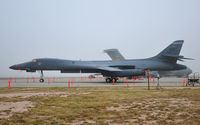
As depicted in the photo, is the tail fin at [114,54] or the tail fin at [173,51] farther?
the tail fin at [114,54]

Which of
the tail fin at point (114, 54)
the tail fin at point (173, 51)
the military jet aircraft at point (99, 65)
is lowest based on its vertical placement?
the military jet aircraft at point (99, 65)

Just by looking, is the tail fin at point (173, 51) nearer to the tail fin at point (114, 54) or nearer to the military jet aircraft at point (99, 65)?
the military jet aircraft at point (99, 65)

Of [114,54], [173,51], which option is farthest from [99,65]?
[114,54]

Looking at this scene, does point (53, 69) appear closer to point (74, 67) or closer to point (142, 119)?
point (74, 67)

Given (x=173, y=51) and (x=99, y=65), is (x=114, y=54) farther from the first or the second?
(x=173, y=51)

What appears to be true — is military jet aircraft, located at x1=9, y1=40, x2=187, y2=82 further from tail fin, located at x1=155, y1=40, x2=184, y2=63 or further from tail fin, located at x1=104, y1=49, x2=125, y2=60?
tail fin, located at x1=104, y1=49, x2=125, y2=60

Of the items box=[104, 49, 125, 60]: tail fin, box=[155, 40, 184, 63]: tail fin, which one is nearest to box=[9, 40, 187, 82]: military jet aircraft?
box=[155, 40, 184, 63]: tail fin

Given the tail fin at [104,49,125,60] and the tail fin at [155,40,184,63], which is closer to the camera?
the tail fin at [155,40,184,63]

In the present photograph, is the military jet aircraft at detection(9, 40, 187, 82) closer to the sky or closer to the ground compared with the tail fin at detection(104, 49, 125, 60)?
closer to the ground

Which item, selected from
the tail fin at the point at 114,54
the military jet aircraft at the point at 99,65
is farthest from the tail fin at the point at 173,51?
the tail fin at the point at 114,54

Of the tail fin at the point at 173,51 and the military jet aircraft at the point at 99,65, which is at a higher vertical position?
the tail fin at the point at 173,51

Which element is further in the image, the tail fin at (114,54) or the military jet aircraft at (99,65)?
the tail fin at (114,54)

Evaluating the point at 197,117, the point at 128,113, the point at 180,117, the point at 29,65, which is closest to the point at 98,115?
the point at 128,113

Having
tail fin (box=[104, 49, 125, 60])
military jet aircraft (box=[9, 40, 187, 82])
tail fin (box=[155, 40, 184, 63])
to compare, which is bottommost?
military jet aircraft (box=[9, 40, 187, 82])
